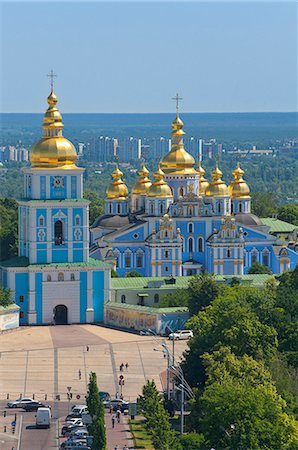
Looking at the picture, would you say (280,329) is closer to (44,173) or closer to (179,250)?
(44,173)

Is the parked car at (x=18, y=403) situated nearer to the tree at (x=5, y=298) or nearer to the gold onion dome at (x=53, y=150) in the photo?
the tree at (x=5, y=298)

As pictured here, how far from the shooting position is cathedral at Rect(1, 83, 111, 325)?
Result: 51.7 m

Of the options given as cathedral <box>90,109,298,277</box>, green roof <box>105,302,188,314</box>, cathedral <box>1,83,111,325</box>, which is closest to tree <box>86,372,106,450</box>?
green roof <box>105,302,188,314</box>

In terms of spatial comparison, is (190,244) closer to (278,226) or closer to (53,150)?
(278,226)

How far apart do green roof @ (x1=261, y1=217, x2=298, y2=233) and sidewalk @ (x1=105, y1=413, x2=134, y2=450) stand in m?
26.9

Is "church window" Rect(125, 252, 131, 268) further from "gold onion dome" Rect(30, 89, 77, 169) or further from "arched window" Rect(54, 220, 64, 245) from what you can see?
"arched window" Rect(54, 220, 64, 245)

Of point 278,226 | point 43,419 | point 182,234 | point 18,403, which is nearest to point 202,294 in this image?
point 182,234

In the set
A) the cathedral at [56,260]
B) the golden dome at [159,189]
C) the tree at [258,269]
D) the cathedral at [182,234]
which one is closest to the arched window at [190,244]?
the cathedral at [182,234]

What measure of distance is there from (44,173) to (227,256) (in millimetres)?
8333

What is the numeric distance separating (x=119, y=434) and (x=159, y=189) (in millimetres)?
23746

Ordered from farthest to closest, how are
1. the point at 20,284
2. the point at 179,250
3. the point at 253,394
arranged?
the point at 179,250 → the point at 20,284 → the point at 253,394

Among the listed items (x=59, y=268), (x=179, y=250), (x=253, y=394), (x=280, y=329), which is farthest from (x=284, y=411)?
(x=179, y=250)

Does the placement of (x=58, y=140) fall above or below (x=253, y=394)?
above

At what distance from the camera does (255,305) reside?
43.1 metres
